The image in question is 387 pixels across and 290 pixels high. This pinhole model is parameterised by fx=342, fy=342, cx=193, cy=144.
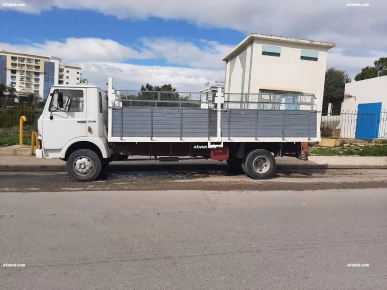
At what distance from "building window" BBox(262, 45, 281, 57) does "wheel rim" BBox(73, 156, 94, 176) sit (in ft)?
44.7

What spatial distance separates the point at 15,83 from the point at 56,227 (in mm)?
121832

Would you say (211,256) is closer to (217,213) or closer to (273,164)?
(217,213)

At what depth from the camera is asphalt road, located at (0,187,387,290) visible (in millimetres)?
3457

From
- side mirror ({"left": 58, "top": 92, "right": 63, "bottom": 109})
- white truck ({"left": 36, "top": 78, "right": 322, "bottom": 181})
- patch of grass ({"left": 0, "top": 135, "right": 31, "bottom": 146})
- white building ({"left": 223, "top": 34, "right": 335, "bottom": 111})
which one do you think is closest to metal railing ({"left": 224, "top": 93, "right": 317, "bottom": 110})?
white truck ({"left": 36, "top": 78, "right": 322, "bottom": 181})

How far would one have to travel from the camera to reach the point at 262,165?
9086 millimetres

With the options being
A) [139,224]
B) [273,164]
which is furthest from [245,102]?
[139,224]

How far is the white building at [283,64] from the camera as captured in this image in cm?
1888

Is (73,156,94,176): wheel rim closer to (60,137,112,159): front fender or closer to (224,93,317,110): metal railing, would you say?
(60,137,112,159): front fender

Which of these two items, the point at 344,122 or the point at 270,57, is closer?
the point at 270,57

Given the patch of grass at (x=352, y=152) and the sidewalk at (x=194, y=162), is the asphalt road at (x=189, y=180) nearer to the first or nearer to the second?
the sidewalk at (x=194, y=162)

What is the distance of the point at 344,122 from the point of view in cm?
2158

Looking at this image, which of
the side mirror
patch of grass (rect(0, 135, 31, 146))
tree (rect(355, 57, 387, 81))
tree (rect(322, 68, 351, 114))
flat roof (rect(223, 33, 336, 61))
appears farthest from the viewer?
tree (rect(355, 57, 387, 81))

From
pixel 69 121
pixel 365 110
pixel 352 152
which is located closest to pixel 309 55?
pixel 365 110

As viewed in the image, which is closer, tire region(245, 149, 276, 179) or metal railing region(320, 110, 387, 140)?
tire region(245, 149, 276, 179)
